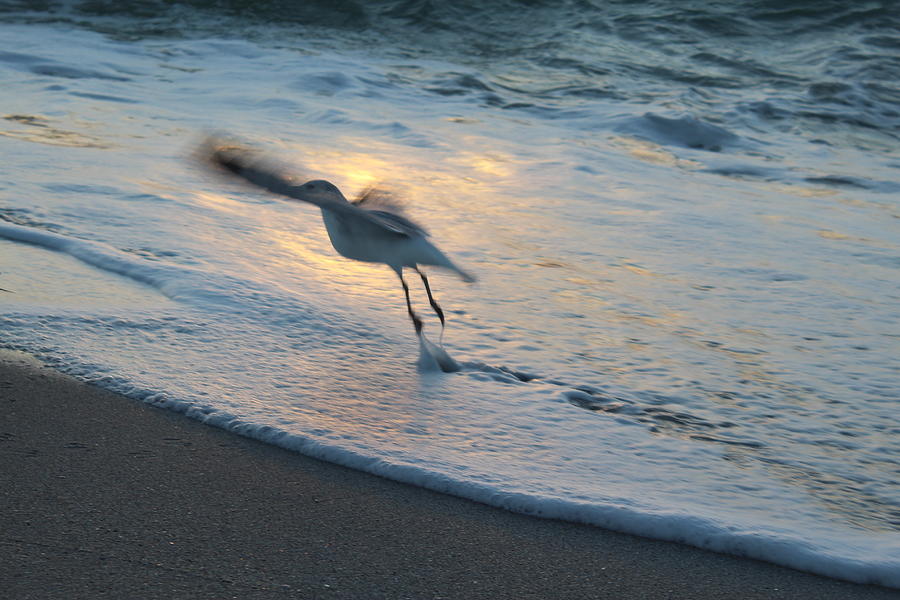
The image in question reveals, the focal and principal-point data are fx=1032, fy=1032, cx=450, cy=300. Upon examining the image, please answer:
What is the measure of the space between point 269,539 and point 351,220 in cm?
137

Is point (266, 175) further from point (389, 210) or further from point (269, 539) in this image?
point (269, 539)

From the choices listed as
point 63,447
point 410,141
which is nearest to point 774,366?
point 63,447

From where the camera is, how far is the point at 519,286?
14.1ft

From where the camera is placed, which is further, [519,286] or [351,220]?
[519,286]

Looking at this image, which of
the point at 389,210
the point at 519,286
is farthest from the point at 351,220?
the point at 519,286

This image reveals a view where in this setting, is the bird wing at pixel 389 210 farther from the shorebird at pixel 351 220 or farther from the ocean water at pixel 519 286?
the ocean water at pixel 519 286

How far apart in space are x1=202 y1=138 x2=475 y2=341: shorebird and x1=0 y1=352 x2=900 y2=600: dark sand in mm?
858

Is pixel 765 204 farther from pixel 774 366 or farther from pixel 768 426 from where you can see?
pixel 768 426

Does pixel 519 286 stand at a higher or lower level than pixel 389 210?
lower

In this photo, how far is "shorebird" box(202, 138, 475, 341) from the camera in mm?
3242

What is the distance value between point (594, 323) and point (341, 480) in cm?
154

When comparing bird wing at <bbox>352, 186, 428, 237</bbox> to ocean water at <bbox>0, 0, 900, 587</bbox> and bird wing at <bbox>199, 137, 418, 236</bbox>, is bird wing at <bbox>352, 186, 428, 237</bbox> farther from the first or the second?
ocean water at <bbox>0, 0, 900, 587</bbox>

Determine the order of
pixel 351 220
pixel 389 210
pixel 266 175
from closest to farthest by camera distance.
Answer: pixel 266 175, pixel 351 220, pixel 389 210

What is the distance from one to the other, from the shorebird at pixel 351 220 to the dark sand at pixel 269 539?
2.82ft
